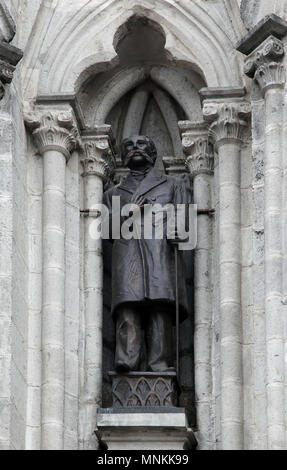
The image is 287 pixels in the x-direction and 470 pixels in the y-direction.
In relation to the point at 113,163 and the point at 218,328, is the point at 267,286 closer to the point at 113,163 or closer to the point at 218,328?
the point at 218,328

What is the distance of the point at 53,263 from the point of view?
17.5m

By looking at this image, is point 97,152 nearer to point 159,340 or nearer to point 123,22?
point 123,22

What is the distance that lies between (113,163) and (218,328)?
1825 millimetres

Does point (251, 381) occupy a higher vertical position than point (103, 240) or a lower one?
lower

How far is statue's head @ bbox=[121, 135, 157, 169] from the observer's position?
1798 cm

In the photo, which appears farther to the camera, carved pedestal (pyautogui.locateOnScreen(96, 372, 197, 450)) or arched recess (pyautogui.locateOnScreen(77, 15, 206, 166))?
arched recess (pyautogui.locateOnScreen(77, 15, 206, 166))

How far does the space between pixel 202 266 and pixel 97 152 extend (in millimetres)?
1228

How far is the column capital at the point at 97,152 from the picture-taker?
18.1 metres

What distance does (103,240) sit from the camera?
17.9 metres

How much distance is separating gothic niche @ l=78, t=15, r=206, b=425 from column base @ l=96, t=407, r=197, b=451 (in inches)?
44.1

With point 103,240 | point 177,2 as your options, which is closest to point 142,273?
point 103,240

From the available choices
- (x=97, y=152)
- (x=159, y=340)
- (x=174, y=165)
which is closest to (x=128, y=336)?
(x=159, y=340)

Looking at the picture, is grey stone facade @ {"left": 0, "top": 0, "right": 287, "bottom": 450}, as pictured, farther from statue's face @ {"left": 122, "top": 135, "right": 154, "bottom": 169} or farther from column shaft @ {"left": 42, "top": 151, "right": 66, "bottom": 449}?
statue's face @ {"left": 122, "top": 135, "right": 154, "bottom": 169}

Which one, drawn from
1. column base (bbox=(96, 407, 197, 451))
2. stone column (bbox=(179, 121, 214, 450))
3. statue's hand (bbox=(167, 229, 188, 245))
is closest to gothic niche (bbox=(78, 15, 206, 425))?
stone column (bbox=(179, 121, 214, 450))
